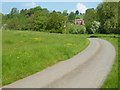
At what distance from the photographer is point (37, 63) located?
19.4 meters

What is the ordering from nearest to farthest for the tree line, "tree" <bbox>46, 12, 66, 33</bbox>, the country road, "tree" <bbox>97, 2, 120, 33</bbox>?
the country road
"tree" <bbox>97, 2, 120, 33</bbox>
the tree line
"tree" <bbox>46, 12, 66, 33</bbox>

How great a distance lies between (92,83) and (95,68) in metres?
5.17

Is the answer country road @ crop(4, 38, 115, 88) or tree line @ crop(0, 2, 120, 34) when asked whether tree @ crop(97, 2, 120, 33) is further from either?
country road @ crop(4, 38, 115, 88)

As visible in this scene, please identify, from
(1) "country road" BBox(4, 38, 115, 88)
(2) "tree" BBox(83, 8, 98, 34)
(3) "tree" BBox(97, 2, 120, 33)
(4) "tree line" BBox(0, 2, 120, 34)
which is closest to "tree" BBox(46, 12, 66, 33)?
(4) "tree line" BBox(0, 2, 120, 34)

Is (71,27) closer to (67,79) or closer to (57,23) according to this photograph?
(57,23)

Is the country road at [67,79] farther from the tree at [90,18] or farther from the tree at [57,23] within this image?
the tree at [57,23]

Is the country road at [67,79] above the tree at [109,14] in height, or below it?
below

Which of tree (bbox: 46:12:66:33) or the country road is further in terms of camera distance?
tree (bbox: 46:12:66:33)

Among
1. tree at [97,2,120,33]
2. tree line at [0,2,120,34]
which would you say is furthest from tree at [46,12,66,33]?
tree at [97,2,120,33]

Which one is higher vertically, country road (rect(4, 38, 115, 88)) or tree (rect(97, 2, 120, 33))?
tree (rect(97, 2, 120, 33))

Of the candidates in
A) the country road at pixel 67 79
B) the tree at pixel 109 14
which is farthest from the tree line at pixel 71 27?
the country road at pixel 67 79

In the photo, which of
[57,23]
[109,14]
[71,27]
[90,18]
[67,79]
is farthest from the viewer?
[90,18]

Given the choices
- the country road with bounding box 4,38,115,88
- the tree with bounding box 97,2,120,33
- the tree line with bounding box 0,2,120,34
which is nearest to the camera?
the country road with bounding box 4,38,115,88

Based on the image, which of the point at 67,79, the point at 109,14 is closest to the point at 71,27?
the point at 109,14
